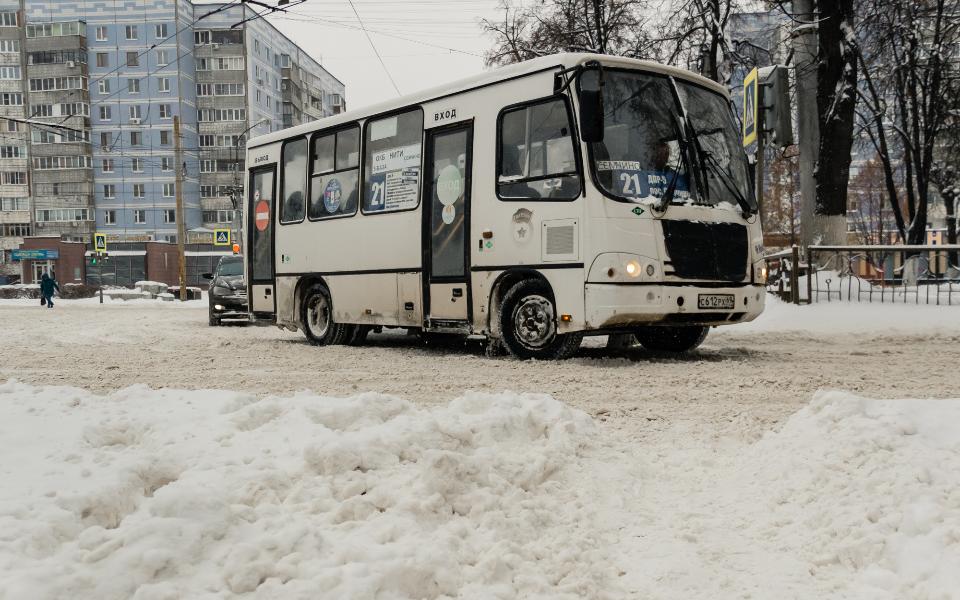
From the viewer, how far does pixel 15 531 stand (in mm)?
2791

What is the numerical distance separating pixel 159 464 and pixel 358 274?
27.3 feet

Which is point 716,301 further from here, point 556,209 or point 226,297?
point 226,297

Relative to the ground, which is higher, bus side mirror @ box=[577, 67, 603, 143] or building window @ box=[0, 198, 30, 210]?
building window @ box=[0, 198, 30, 210]

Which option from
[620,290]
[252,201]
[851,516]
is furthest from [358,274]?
[851,516]

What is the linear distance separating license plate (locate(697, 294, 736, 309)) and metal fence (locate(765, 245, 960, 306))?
5945mm

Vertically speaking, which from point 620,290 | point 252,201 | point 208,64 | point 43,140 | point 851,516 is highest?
point 208,64

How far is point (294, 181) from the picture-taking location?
1317 centimetres

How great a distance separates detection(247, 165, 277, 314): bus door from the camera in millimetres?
13641

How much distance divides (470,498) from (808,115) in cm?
1613

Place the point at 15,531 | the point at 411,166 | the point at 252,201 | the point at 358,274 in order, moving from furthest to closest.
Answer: the point at 252,201 → the point at 358,274 → the point at 411,166 → the point at 15,531

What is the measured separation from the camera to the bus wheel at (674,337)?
1061cm

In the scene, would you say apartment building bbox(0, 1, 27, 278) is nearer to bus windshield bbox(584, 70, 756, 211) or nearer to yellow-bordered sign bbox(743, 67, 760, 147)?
yellow-bordered sign bbox(743, 67, 760, 147)

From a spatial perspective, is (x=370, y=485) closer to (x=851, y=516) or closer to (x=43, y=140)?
(x=851, y=516)

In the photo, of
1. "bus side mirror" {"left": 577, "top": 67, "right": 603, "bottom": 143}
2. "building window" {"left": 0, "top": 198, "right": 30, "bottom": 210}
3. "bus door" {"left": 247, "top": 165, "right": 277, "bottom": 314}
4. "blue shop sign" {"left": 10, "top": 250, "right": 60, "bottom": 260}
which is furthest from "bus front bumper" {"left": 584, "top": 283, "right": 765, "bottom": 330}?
"building window" {"left": 0, "top": 198, "right": 30, "bottom": 210}
